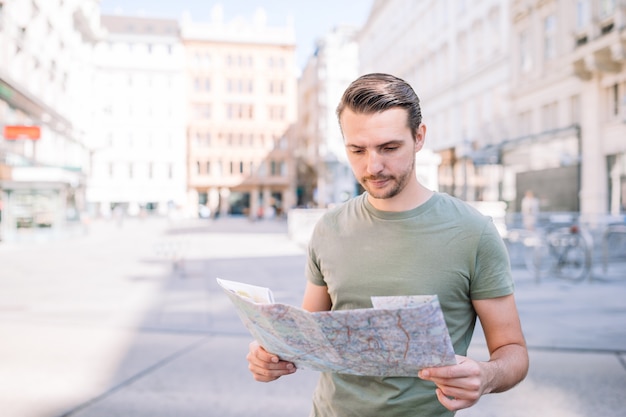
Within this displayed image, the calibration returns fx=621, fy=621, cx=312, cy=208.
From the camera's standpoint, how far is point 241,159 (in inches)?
2886

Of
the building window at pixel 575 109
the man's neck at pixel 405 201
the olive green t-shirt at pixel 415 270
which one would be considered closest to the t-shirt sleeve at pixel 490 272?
the olive green t-shirt at pixel 415 270

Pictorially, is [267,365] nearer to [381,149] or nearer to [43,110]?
[381,149]

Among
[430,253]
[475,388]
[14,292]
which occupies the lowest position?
[14,292]

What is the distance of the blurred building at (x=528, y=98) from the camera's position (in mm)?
21016

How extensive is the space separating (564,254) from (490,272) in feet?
36.6

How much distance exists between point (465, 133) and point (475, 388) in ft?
112

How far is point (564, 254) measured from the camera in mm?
12125

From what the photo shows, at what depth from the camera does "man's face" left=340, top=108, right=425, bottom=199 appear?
1830 mm

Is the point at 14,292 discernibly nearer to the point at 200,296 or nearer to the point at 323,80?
the point at 200,296

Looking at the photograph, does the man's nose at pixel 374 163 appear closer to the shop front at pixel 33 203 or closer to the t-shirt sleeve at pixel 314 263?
the t-shirt sleeve at pixel 314 263

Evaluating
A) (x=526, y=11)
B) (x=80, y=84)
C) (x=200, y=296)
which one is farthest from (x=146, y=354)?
(x=80, y=84)

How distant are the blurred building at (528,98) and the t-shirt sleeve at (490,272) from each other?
1423cm

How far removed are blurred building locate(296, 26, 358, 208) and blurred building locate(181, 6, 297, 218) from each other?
10.8 ft

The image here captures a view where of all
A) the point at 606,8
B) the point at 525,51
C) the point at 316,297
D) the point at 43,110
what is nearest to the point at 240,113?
the point at 43,110
